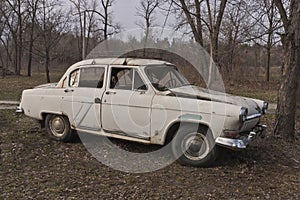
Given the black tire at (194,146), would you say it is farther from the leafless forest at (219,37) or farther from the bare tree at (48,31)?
the bare tree at (48,31)

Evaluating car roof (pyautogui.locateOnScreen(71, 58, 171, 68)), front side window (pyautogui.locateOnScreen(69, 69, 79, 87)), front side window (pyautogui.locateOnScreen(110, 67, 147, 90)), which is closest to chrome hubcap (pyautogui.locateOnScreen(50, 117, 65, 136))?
front side window (pyautogui.locateOnScreen(69, 69, 79, 87))

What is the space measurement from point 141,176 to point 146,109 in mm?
1164

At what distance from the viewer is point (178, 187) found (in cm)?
Result: 410

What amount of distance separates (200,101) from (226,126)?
56cm

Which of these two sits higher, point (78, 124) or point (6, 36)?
point (6, 36)

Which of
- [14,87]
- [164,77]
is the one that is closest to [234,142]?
[164,77]

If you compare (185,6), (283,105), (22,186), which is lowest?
(22,186)

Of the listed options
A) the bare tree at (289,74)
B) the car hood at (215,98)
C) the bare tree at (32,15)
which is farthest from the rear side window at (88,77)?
the bare tree at (32,15)

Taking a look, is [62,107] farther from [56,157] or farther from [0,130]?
[0,130]

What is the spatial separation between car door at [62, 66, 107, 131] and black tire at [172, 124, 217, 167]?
161 centimetres

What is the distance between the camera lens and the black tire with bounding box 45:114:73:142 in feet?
20.2

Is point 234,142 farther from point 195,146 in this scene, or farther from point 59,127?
point 59,127

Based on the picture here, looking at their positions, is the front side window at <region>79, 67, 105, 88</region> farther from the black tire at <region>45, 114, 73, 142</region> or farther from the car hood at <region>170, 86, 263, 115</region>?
the car hood at <region>170, 86, 263, 115</region>

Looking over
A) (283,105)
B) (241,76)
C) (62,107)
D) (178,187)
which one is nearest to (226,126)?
(178,187)
